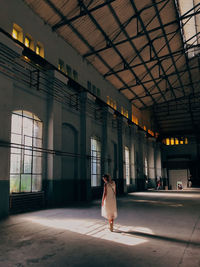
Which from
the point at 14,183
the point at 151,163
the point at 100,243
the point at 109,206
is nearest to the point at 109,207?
the point at 109,206

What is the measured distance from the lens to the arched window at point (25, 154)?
10.7 metres

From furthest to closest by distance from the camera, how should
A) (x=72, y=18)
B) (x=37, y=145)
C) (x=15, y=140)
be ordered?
(x=72, y=18) → (x=37, y=145) → (x=15, y=140)

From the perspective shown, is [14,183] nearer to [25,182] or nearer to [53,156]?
[25,182]

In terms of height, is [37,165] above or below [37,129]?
below

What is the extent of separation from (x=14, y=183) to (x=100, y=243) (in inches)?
267

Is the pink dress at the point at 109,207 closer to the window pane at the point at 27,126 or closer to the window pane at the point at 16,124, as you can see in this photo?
the window pane at the point at 16,124

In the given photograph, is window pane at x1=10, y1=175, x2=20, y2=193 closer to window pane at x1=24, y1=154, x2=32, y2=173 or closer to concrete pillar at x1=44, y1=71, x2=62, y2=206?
window pane at x1=24, y1=154, x2=32, y2=173

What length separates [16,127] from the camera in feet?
36.3

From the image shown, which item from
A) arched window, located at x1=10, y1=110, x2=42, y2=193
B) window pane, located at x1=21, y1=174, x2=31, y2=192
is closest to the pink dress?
arched window, located at x1=10, y1=110, x2=42, y2=193

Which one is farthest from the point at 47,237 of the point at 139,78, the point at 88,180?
the point at 139,78

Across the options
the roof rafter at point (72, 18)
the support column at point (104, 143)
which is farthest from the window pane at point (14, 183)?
the roof rafter at point (72, 18)

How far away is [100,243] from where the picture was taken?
5.34 m

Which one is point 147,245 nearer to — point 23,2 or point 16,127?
point 16,127

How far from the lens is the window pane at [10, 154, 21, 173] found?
10625mm
